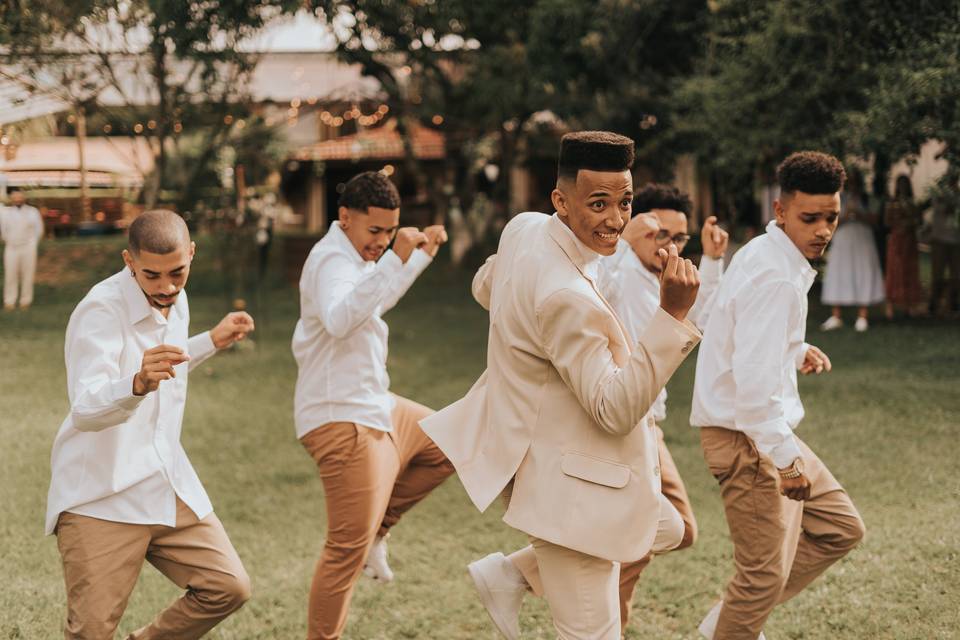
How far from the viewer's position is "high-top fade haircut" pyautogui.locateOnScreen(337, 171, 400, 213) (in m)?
5.22

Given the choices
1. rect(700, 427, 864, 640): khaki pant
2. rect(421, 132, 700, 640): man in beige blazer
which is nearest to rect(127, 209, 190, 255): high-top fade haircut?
rect(421, 132, 700, 640): man in beige blazer

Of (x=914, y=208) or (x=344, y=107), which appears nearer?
(x=914, y=208)

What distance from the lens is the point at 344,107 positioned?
70.0 ft

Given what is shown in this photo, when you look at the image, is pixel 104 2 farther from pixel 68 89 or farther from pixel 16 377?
pixel 16 377

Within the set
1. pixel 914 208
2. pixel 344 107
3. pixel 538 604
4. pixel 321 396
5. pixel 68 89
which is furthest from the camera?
pixel 344 107

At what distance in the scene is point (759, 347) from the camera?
411cm

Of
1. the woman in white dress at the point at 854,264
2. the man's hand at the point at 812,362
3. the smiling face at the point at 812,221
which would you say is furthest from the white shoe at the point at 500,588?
the woman in white dress at the point at 854,264

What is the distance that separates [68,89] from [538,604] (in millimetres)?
13938

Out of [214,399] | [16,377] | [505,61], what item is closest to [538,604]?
[214,399]


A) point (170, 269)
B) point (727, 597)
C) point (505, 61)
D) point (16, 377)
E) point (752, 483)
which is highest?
point (505, 61)

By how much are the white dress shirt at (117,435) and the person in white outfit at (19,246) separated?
15023 millimetres

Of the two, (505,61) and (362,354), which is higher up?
(505,61)

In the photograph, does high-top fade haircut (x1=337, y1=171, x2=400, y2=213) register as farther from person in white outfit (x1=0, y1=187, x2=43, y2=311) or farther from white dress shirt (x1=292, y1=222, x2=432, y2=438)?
person in white outfit (x1=0, y1=187, x2=43, y2=311)

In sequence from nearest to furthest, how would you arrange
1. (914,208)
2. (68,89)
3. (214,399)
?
(214,399) → (914,208) → (68,89)
